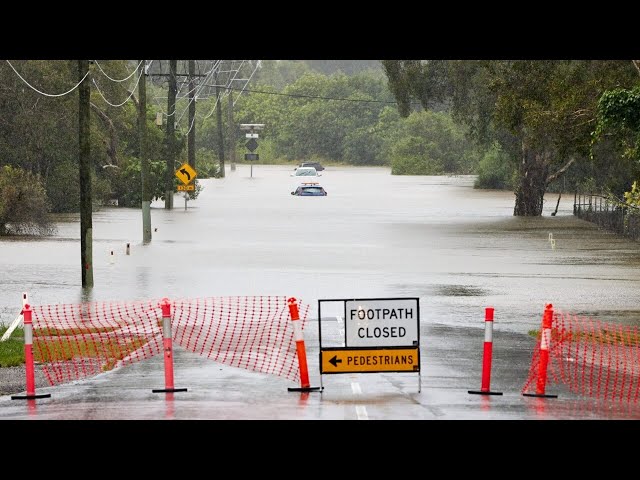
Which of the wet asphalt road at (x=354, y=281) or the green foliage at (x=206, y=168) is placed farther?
the green foliage at (x=206, y=168)

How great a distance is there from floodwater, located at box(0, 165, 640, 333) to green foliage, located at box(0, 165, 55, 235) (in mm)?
996

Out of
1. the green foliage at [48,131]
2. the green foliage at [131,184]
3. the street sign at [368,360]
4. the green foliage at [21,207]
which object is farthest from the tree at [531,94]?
the street sign at [368,360]

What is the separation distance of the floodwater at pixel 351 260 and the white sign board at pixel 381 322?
30.9 ft

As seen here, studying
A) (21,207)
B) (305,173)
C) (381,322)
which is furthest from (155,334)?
(305,173)

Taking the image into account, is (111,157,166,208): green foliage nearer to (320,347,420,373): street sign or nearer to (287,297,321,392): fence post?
(287,297,321,392): fence post

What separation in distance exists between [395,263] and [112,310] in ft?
51.6

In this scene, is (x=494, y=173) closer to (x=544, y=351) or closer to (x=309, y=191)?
(x=309, y=191)

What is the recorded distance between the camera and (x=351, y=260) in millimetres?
43688

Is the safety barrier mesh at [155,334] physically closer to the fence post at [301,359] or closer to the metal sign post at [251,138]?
the fence post at [301,359]

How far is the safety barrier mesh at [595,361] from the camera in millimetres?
17719

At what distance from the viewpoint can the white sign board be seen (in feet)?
53.8

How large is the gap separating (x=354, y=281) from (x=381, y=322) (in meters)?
19.4

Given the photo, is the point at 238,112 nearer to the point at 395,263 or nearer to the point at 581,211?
the point at 581,211

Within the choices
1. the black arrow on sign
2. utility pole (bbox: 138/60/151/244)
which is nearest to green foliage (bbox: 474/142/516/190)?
utility pole (bbox: 138/60/151/244)
